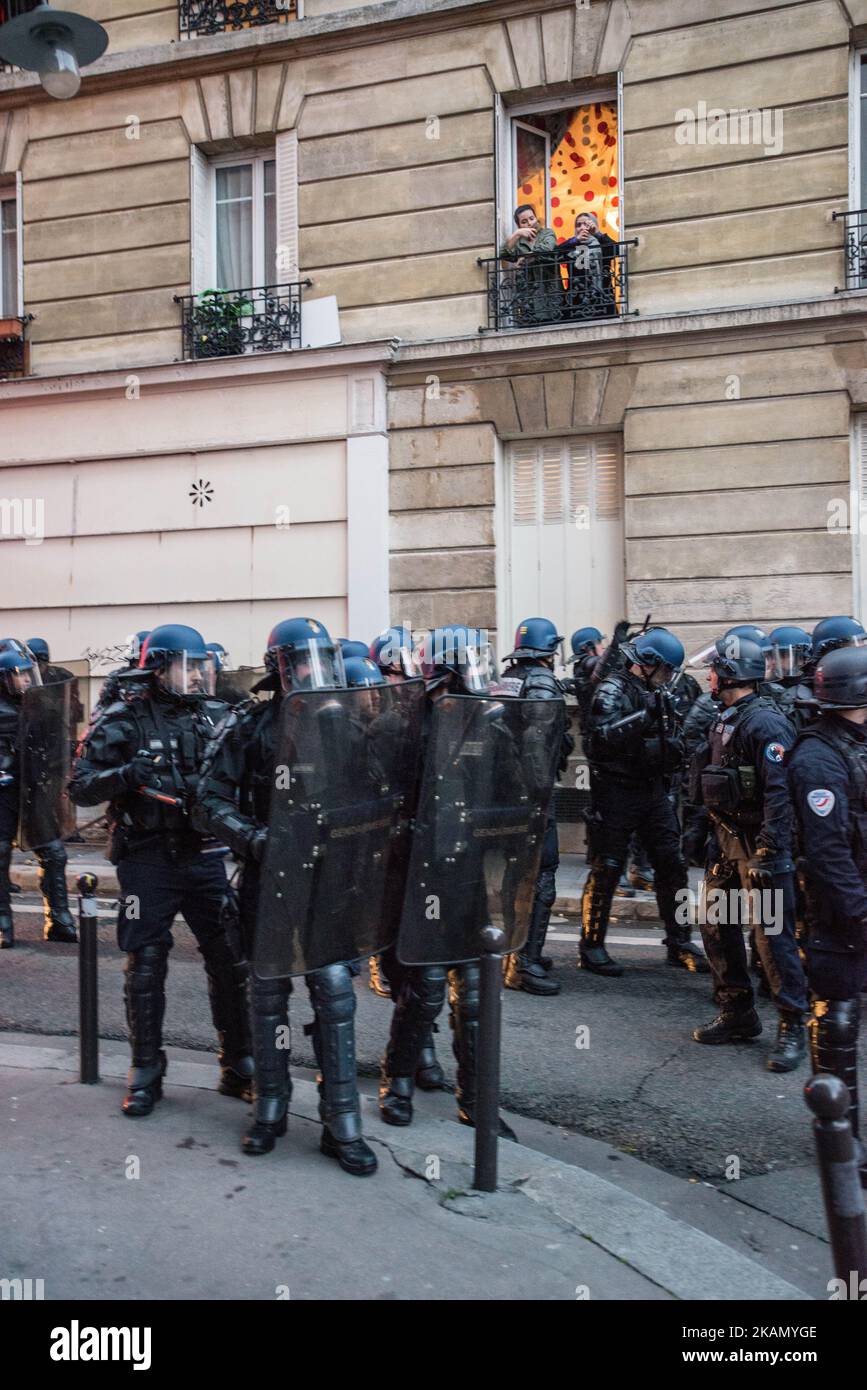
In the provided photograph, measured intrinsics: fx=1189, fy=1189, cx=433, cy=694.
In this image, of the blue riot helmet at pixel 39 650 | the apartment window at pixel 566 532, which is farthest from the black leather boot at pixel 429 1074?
the apartment window at pixel 566 532

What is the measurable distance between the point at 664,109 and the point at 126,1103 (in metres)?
10.4

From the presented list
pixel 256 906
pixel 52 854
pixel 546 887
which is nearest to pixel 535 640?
pixel 546 887

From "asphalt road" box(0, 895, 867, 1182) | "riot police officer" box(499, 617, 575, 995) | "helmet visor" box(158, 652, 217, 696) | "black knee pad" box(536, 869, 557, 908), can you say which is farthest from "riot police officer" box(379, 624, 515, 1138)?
"black knee pad" box(536, 869, 557, 908)

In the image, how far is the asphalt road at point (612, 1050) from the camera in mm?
4406

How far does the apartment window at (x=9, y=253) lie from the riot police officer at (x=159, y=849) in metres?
11.0

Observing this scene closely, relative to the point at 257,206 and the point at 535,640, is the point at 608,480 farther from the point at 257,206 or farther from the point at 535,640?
the point at 535,640

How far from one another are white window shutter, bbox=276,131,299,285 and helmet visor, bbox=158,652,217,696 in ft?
29.8

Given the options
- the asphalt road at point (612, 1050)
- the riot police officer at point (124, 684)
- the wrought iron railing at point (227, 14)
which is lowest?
the asphalt road at point (612, 1050)

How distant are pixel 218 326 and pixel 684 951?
350 inches

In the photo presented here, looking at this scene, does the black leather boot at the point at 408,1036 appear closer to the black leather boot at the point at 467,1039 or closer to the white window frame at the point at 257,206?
the black leather boot at the point at 467,1039

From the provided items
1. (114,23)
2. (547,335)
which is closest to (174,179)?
(114,23)

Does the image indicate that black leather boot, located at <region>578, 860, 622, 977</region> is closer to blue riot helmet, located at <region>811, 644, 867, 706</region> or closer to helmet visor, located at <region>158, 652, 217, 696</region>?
blue riot helmet, located at <region>811, 644, 867, 706</region>

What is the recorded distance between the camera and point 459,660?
4820 mm

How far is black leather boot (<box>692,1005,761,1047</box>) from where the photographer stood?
5.41 m
